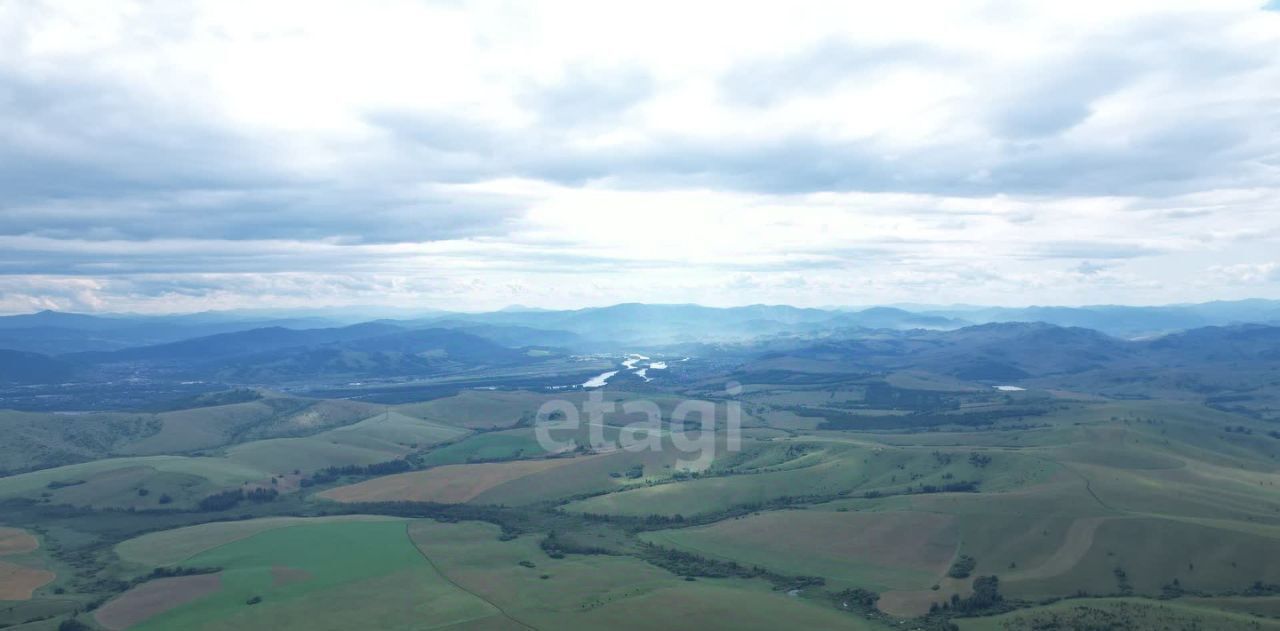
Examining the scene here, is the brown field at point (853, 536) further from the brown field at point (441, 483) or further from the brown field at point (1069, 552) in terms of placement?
the brown field at point (441, 483)

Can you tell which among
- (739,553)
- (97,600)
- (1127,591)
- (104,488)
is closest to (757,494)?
(739,553)

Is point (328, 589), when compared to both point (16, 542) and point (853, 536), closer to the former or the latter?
point (16, 542)

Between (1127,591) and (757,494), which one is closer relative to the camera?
(1127,591)

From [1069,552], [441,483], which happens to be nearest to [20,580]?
[441,483]

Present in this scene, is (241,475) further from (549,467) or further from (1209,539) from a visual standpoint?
(1209,539)

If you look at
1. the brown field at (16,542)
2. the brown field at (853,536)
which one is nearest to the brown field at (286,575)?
the brown field at (16,542)

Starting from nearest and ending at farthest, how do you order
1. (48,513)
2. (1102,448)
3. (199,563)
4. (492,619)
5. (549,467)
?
1. (492,619)
2. (199,563)
3. (48,513)
4. (1102,448)
5. (549,467)
